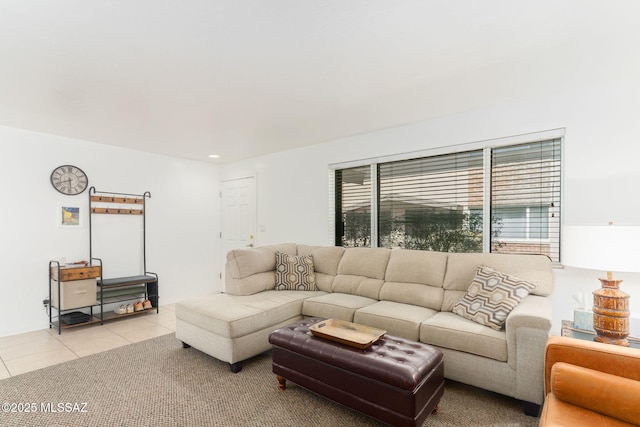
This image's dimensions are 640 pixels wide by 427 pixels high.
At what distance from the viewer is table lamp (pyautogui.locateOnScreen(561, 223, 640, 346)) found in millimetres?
1833

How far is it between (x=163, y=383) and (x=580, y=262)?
3097mm

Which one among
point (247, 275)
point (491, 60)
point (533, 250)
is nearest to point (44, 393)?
point (247, 275)

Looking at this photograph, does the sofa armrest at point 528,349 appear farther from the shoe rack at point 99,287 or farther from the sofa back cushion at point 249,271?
the shoe rack at point 99,287

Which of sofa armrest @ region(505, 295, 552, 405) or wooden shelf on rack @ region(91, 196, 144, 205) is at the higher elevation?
wooden shelf on rack @ region(91, 196, 144, 205)

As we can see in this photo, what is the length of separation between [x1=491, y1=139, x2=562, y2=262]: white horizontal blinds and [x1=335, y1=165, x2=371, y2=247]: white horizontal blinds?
1.47 m

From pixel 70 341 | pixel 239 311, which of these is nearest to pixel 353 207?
pixel 239 311

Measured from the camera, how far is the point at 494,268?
275 centimetres

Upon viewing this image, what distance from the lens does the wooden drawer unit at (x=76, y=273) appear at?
11.9ft

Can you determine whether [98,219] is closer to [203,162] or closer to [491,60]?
[203,162]

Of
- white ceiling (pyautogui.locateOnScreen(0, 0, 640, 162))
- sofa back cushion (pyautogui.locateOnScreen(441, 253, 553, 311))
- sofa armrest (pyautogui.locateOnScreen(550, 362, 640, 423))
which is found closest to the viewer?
sofa armrest (pyautogui.locateOnScreen(550, 362, 640, 423))

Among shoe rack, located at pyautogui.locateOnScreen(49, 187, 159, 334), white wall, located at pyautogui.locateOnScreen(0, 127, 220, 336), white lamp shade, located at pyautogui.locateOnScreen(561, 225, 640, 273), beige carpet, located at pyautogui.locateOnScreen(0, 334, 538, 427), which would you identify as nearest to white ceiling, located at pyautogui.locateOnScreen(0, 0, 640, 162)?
white wall, located at pyautogui.locateOnScreen(0, 127, 220, 336)

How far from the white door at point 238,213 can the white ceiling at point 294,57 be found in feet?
6.78

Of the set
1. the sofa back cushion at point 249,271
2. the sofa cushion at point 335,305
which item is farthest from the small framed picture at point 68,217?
the sofa cushion at point 335,305

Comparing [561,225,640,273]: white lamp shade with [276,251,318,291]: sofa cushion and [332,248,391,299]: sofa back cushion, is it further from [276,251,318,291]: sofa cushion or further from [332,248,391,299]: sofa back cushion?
[276,251,318,291]: sofa cushion
